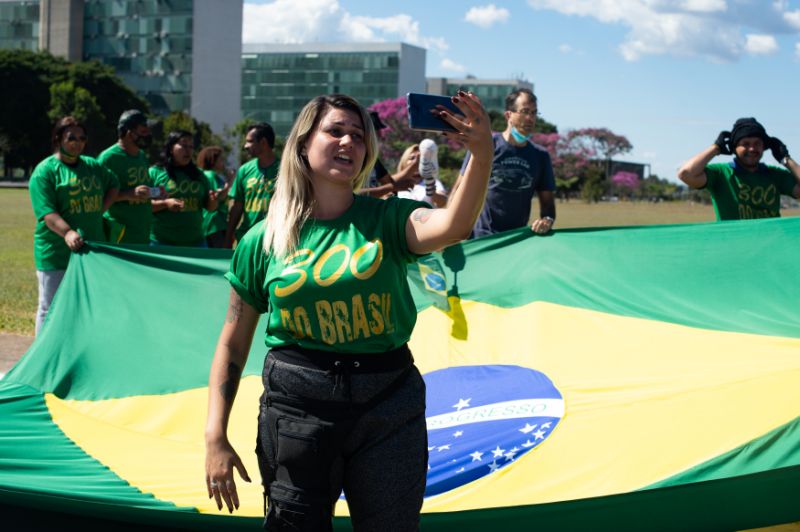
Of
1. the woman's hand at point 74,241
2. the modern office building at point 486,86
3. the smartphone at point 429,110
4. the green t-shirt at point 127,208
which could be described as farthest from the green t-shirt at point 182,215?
the modern office building at point 486,86

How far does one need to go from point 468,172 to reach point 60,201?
510cm

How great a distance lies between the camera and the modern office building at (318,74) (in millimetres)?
136875

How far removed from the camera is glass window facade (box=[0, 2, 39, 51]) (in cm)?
10756

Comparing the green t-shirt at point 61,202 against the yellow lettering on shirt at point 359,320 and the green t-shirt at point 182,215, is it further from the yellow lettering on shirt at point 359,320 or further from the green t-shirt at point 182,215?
the yellow lettering on shirt at point 359,320

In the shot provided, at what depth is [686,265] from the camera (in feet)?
19.7

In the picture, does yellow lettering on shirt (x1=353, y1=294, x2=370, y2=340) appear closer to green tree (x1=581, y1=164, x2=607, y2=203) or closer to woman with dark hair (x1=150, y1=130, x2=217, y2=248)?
woman with dark hair (x1=150, y1=130, x2=217, y2=248)

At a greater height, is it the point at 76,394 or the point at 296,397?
the point at 296,397

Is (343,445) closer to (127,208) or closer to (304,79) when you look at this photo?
(127,208)

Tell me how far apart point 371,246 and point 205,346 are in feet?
12.5

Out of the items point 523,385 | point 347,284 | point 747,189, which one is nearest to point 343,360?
point 347,284

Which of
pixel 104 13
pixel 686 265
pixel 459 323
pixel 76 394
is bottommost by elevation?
pixel 76 394

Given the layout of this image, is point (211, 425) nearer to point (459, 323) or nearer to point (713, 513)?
point (713, 513)

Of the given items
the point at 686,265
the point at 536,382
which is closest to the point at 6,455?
the point at 536,382

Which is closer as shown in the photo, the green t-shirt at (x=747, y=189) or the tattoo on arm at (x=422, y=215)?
the tattoo on arm at (x=422, y=215)
